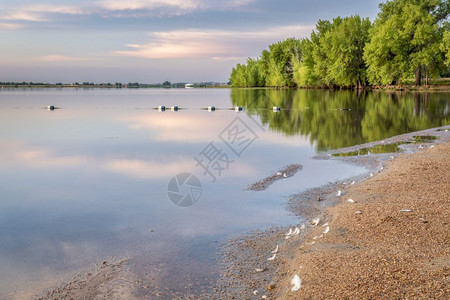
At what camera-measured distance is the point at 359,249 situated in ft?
23.6

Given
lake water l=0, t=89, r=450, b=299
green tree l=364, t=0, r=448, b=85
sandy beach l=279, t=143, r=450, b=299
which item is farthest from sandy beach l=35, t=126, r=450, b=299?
green tree l=364, t=0, r=448, b=85

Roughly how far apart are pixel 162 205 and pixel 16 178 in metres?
7.06

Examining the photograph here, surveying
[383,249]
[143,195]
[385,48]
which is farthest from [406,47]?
[383,249]

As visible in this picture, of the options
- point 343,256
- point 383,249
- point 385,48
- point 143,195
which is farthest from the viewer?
point 385,48

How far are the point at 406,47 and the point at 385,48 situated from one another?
211 inches

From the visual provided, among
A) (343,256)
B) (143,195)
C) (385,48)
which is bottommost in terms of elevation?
(143,195)

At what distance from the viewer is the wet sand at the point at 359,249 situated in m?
5.84

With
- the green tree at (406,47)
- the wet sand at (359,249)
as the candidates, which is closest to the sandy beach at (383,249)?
the wet sand at (359,249)

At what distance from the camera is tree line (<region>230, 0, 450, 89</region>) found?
260 ft

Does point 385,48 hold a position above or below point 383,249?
above

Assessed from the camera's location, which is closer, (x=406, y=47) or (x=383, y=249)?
(x=383, y=249)

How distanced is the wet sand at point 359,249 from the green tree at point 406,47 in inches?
2993

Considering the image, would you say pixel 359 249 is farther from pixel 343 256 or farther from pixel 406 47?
pixel 406 47

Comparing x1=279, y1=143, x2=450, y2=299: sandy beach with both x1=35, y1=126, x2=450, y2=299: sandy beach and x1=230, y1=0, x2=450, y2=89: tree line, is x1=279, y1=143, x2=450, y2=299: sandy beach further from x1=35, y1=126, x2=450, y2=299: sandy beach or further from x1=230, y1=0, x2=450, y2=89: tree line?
x1=230, y1=0, x2=450, y2=89: tree line
